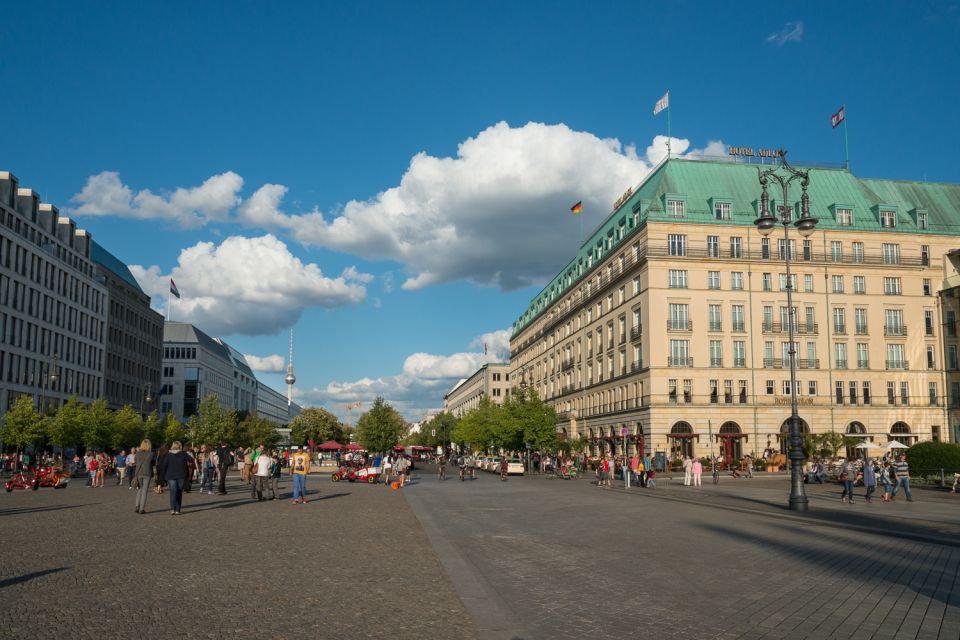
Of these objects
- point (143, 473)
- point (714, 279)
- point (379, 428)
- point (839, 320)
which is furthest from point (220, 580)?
point (379, 428)

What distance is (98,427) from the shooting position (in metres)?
62.5

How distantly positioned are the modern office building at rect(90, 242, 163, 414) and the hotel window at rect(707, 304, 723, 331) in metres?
61.2

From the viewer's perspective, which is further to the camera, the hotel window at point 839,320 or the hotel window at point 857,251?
the hotel window at point 857,251

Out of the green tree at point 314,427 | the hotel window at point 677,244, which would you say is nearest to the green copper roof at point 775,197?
the hotel window at point 677,244

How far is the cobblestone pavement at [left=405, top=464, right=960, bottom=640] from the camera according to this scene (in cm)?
830

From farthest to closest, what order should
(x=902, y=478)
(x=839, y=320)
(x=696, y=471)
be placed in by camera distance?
1. (x=839, y=320)
2. (x=696, y=471)
3. (x=902, y=478)

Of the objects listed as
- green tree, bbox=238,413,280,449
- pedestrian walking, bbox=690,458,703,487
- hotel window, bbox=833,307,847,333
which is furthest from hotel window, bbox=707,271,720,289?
green tree, bbox=238,413,280,449

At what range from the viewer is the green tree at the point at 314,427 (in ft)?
389

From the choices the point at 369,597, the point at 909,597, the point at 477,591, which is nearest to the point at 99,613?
the point at 369,597

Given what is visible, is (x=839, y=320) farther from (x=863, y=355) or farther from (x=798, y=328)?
(x=798, y=328)

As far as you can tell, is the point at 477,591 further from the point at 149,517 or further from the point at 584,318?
the point at 584,318

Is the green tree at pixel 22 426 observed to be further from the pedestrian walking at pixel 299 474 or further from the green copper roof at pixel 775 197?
the green copper roof at pixel 775 197

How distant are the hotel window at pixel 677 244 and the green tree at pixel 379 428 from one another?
149 ft

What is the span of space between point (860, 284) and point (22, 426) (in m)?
66.8
